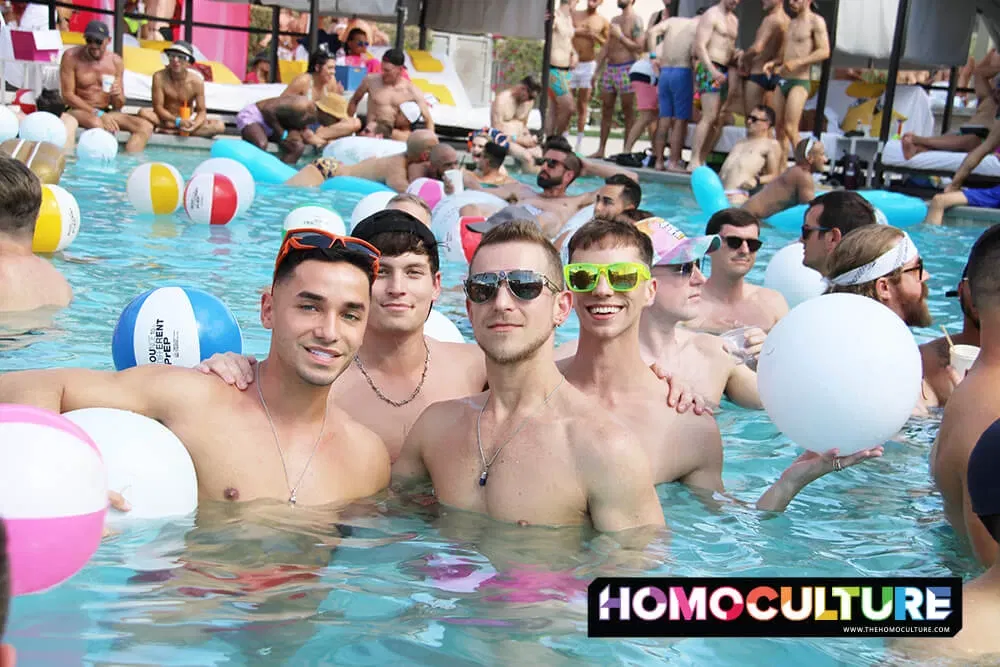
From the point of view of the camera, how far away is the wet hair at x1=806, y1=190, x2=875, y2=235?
7582mm

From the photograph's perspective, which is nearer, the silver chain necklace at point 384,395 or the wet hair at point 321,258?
the wet hair at point 321,258

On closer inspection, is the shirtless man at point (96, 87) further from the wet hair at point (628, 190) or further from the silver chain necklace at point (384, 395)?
the silver chain necklace at point (384, 395)

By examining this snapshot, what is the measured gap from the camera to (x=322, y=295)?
4.04 metres

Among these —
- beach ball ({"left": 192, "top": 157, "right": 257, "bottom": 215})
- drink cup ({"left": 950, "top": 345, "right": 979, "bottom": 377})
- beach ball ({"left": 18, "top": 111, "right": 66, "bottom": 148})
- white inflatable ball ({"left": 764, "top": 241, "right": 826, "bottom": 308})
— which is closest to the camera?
drink cup ({"left": 950, "top": 345, "right": 979, "bottom": 377})

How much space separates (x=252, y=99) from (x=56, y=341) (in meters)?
14.4

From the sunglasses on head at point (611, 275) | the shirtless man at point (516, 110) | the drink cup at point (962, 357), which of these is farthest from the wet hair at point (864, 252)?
the shirtless man at point (516, 110)

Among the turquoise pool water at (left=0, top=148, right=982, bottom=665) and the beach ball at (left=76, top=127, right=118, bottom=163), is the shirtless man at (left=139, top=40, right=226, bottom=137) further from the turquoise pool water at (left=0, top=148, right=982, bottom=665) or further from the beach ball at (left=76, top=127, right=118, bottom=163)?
the turquoise pool water at (left=0, top=148, right=982, bottom=665)

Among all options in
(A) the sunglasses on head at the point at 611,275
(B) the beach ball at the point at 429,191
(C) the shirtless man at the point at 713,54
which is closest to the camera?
(A) the sunglasses on head at the point at 611,275

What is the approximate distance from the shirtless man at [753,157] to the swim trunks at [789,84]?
5.54ft

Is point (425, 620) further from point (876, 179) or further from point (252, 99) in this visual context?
point (252, 99)

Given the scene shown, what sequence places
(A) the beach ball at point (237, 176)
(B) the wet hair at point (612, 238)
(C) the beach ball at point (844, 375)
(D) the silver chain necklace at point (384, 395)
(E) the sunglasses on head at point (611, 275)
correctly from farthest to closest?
(A) the beach ball at point (237, 176) → (D) the silver chain necklace at point (384, 395) → (B) the wet hair at point (612, 238) → (E) the sunglasses on head at point (611, 275) → (C) the beach ball at point (844, 375)

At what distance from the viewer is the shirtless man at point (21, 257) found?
21.9 ft

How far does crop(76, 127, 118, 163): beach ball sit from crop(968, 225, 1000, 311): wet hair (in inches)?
549

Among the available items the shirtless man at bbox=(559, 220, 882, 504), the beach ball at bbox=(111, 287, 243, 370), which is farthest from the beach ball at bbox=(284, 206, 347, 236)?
the shirtless man at bbox=(559, 220, 882, 504)
